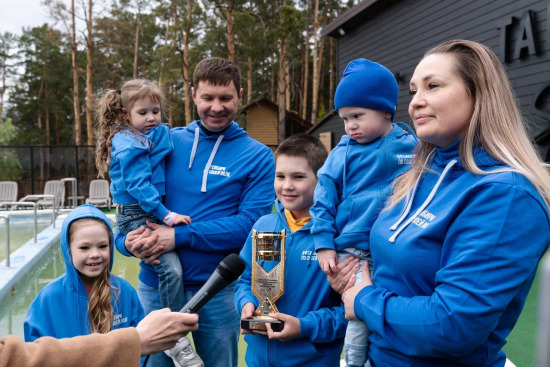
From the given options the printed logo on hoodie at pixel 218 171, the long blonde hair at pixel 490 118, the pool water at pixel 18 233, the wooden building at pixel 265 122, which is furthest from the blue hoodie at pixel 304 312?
the wooden building at pixel 265 122

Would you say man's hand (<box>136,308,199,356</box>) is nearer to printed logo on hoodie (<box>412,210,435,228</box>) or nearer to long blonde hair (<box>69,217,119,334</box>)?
long blonde hair (<box>69,217,119,334</box>)

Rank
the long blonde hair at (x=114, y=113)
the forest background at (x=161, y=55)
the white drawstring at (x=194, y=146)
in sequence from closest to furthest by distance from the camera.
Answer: the white drawstring at (x=194, y=146)
the long blonde hair at (x=114, y=113)
the forest background at (x=161, y=55)

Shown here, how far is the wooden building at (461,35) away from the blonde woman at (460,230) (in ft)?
10.2

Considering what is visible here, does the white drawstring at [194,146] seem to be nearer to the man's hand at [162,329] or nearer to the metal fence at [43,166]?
the man's hand at [162,329]

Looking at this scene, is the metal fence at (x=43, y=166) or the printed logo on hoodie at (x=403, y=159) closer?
the printed logo on hoodie at (x=403, y=159)

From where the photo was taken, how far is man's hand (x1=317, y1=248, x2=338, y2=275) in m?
2.00

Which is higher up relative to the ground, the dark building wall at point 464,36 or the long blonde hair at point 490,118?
the dark building wall at point 464,36

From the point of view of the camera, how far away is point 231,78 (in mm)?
2562

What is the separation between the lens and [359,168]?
7.10 feet

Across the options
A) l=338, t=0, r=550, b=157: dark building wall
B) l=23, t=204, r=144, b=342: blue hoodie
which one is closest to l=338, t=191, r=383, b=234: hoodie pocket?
l=23, t=204, r=144, b=342: blue hoodie

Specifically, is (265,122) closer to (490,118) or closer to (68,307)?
(68,307)

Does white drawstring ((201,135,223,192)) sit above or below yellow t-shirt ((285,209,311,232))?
above

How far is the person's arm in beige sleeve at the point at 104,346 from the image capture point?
1.49 m

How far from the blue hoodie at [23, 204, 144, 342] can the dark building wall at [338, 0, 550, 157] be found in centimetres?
637
